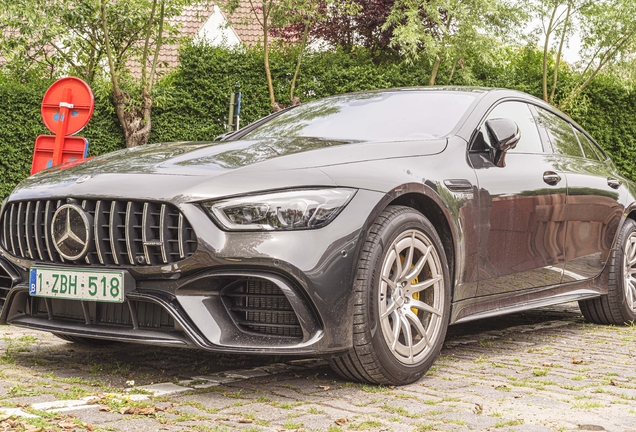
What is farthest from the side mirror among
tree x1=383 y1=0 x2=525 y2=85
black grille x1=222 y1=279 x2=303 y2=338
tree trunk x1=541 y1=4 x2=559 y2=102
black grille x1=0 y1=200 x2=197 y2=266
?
tree trunk x1=541 y1=4 x2=559 y2=102

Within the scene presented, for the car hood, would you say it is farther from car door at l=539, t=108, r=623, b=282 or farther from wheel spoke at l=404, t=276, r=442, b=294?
car door at l=539, t=108, r=623, b=282

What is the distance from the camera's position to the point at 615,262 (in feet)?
20.1

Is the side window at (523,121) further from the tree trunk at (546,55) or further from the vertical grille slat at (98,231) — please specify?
the tree trunk at (546,55)

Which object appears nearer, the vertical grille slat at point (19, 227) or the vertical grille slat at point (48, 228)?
the vertical grille slat at point (48, 228)

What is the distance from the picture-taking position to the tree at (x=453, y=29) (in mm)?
17234

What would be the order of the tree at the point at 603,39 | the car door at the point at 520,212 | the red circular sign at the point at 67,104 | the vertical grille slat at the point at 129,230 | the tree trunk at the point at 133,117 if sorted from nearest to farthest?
1. the vertical grille slat at the point at 129,230
2. the car door at the point at 520,212
3. the red circular sign at the point at 67,104
4. the tree trunk at the point at 133,117
5. the tree at the point at 603,39

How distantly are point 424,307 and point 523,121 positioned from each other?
1868 mm

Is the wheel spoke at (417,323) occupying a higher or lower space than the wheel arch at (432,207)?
lower

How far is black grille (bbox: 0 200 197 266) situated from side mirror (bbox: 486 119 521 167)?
1.98m

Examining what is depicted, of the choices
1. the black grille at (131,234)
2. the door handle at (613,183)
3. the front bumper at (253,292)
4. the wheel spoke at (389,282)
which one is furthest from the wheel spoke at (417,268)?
the door handle at (613,183)

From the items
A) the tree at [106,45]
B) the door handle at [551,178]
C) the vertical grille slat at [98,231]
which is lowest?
the vertical grille slat at [98,231]

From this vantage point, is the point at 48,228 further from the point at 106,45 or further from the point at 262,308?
the point at 106,45

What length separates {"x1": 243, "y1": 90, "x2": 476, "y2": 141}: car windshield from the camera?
4.68 metres

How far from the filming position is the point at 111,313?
3.76 meters
